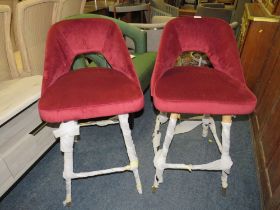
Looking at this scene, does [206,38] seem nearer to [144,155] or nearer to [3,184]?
Answer: [144,155]

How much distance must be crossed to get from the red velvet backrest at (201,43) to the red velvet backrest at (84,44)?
206mm

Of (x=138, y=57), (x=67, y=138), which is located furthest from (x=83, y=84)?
(x=138, y=57)

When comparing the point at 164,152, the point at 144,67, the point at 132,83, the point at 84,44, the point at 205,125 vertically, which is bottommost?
the point at 205,125

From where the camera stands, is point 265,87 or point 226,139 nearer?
point 226,139

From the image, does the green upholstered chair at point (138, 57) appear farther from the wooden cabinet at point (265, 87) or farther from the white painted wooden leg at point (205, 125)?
the wooden cabinet at point (265, 87)

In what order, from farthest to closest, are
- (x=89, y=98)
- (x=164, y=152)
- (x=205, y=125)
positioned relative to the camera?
(x=205, y=125) < (x=164, y=152) < (x=89, y=98)

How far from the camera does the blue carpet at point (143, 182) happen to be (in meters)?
1.33

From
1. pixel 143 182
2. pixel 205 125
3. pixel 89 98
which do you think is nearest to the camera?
pixel 89 98

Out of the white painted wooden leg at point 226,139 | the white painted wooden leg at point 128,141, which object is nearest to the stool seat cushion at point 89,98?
the white painted wooden leg at point 128,141

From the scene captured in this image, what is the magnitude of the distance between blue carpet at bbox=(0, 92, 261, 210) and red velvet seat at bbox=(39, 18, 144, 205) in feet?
0.36

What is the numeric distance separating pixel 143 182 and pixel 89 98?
0.73m

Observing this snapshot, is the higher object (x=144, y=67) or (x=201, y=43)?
(x=201, y=43)

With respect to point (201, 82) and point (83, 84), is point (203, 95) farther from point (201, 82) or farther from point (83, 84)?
point (83, 84)

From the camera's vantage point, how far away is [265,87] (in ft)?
5.65
